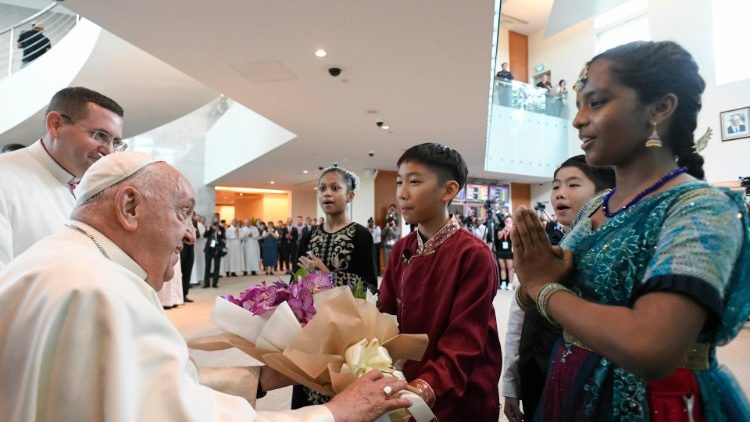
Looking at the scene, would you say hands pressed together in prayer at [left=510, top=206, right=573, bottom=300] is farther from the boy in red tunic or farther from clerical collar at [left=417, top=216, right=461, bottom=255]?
clerical collar at [left=417, top=216, right=461, bottom=255]

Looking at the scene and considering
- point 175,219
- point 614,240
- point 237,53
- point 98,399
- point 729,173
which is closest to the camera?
point 98,399

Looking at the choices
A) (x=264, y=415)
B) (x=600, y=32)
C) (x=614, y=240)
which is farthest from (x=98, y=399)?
(x=600, y=32)

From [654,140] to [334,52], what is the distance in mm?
4351

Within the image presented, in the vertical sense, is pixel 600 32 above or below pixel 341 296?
above

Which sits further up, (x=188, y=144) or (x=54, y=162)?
(x=188, y=144)

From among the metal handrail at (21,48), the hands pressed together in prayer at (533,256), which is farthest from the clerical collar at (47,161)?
the metal handrail at (21,48)

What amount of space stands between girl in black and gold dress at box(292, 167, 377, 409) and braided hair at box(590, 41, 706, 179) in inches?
61.7

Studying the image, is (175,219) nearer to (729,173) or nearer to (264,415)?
A: (264,415)

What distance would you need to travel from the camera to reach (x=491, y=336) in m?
1.37

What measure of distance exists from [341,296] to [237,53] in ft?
14.3

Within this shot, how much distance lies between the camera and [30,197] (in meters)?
1.76

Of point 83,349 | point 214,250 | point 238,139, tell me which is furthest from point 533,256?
point 238,139

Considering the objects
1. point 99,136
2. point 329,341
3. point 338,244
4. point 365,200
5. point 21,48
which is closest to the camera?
point 329,341

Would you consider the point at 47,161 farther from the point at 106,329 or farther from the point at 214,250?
the point at 214,250
